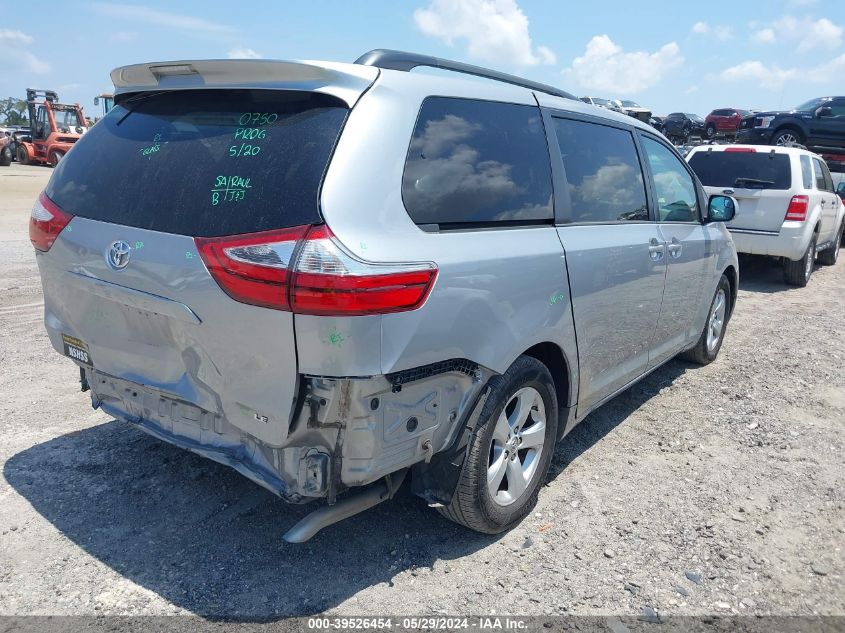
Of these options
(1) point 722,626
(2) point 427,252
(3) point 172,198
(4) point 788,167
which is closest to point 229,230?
(3) point 172,198

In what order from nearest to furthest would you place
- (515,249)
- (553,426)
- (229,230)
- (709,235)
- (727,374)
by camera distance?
(229,230), (515,249), (553,426), (709,235), (727,374)

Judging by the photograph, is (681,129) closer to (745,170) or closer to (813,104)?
(813,104)

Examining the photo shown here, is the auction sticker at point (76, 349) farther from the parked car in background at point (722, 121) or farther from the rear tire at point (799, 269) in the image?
the parked car in background at point (722, 121)

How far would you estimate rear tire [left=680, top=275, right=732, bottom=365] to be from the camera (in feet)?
19.0

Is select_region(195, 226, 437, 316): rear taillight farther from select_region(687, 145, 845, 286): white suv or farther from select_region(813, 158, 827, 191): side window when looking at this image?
select_region(813, 158, 827, 191): side window

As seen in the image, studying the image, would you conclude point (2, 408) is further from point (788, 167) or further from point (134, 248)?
point (788, 167)

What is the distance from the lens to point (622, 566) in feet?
10.1

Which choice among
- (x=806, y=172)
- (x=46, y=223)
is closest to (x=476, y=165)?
(x=46, y=223)

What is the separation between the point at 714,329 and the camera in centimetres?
607

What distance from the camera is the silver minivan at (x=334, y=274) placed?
2.35 m

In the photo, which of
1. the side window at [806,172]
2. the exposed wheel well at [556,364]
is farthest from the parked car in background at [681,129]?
the exposed wheel well at [556,364]

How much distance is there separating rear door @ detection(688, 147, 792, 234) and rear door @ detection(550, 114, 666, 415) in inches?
237

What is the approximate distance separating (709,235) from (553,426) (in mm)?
2660

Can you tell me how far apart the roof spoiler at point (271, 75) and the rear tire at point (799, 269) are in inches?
355
